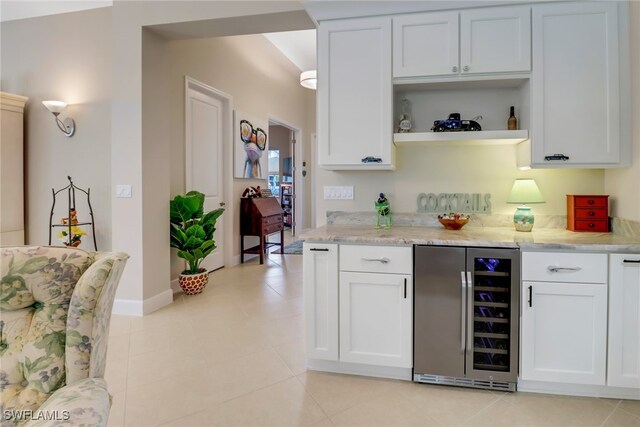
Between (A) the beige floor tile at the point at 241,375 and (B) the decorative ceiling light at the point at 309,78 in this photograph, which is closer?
(A) the beige floor tile at the point at 241,375

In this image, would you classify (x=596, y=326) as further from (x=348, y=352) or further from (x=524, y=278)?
(x=348, y=352)

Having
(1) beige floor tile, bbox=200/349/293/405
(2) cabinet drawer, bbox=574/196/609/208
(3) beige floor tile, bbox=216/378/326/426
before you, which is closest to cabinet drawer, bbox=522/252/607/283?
(2) cabinet drawer, bbox=574/196/609/208

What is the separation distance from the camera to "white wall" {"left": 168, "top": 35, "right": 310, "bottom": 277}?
4055 mm

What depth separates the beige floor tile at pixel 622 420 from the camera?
1.78m

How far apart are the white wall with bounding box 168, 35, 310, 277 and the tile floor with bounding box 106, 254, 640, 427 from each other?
162cm

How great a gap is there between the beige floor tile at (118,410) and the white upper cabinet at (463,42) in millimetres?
2528

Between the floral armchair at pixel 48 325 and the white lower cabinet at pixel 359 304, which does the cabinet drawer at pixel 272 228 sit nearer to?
the white lower cabinet at pixel 359 304

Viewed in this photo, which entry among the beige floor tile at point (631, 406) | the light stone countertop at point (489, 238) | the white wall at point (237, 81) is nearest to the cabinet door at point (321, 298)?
the light stone countertop at point (489, 238)

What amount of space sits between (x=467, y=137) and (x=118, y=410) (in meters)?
2.56

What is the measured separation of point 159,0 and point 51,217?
2438 mm

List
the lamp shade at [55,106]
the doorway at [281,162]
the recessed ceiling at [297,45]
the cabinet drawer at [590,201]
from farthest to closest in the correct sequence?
the doorway at [281,162], the recessed ceiling at [297,45], the lamp shade at [55,106], the cabinet drawer at [590,201]

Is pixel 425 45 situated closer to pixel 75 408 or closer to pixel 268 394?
pixel 268 394

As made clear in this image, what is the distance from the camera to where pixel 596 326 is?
1951 millimetres

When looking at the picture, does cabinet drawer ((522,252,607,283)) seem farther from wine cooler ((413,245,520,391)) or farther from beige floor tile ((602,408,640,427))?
beige floor tile ((602,408,640,427))
